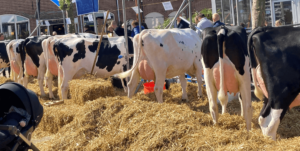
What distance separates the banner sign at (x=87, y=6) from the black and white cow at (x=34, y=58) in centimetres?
192

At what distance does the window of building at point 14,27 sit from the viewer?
29266 mm

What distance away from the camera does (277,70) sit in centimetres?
396

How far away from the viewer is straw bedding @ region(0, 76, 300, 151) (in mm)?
3398

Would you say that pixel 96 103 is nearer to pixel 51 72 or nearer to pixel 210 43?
pixel 210 43

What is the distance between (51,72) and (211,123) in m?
6.46

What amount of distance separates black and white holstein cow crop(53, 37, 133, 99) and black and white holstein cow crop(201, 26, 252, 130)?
4.17m

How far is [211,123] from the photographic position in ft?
13.9

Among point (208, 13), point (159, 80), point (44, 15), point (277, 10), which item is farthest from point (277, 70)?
point (44, 15)

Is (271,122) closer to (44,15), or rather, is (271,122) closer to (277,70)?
(277,70)

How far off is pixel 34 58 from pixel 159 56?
4.94m

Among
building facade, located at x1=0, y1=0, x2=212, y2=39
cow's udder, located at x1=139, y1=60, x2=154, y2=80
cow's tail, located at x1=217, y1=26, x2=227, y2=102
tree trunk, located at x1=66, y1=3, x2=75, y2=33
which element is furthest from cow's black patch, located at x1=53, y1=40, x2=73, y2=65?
building facade, located at x1=0, y1=0, x2=212, y2=39

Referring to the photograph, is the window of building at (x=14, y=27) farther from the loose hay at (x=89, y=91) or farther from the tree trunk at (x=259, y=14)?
the loose hay at (x=89, y=91)

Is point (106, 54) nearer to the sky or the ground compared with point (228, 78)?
nearer to the sky

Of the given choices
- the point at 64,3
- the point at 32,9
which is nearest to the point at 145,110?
the point at 64,3
